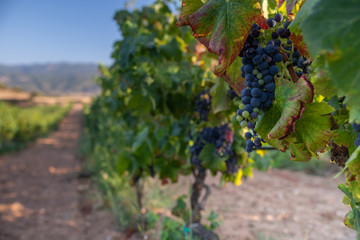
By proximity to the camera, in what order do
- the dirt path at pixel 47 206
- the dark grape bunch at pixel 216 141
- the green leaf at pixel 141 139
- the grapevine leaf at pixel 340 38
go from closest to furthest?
the grapevine leaf at pixel 340 38 → the dark grape bunch at pixel 216 141 → the green leaf at pixel 141 139 → the dirt path at pixel 47 206

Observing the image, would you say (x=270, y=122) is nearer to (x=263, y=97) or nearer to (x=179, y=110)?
(x=263, y=97)

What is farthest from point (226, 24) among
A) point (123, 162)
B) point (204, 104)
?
point (123, 162)

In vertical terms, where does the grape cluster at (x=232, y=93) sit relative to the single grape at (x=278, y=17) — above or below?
below

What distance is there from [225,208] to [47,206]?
11.2 ft

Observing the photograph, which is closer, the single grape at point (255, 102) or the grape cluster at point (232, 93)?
the single grape at point (255, 102)

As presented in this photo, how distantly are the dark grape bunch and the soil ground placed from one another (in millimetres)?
1338

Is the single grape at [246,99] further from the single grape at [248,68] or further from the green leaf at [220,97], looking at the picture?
the green leaf at [220,97]

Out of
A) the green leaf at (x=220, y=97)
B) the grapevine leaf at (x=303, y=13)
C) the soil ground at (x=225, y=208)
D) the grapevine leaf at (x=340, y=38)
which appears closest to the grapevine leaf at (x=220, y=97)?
the green leaf at (x=220, y=97)

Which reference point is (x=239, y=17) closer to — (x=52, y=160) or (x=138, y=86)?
(x=138, y=86)

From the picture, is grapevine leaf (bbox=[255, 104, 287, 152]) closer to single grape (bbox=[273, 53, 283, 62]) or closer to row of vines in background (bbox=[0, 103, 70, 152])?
single grape (bbox=[273, 53, 283, 62])

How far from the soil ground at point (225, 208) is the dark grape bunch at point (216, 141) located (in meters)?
1.34

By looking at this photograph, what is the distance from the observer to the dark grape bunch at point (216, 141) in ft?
6.10

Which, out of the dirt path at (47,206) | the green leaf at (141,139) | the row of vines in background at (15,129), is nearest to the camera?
the green leaf at (141,139)

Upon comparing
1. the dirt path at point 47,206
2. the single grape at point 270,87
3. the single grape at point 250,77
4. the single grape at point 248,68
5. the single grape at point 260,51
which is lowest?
the dirt path at point 47,206
